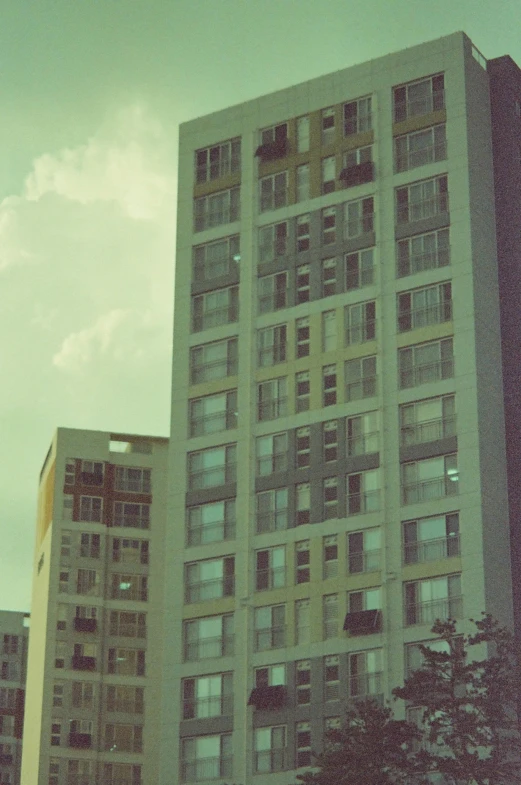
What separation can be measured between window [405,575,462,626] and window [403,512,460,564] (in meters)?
1.23

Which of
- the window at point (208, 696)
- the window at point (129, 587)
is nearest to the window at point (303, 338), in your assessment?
the window at point (208, 696)

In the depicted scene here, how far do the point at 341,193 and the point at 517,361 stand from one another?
14.0 metres

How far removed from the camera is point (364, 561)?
8456cm

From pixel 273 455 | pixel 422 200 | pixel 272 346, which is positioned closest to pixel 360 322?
pixel 272 346

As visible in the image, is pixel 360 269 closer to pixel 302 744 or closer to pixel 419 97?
pixel 419 97

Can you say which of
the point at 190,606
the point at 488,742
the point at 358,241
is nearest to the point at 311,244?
the point at 358,241

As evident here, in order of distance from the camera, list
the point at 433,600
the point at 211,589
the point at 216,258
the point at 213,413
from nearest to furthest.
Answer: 1. the point at 433,600
2. the point at 211,589
3. the point at 213,413
4. the point at 216,258

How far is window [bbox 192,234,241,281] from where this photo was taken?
9481cm

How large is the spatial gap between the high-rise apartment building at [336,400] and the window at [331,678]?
0.21m

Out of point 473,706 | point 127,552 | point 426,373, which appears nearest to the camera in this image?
point 473,706

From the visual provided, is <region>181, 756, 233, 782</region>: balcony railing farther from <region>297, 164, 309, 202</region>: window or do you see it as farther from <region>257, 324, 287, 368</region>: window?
<region>297, 164, 309, 202</region>: window

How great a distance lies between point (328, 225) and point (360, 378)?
9.61 metres

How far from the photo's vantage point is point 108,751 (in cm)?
12300

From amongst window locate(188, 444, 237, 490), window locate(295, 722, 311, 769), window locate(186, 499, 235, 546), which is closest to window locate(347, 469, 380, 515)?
window locate(186, 499, 235, 546)
